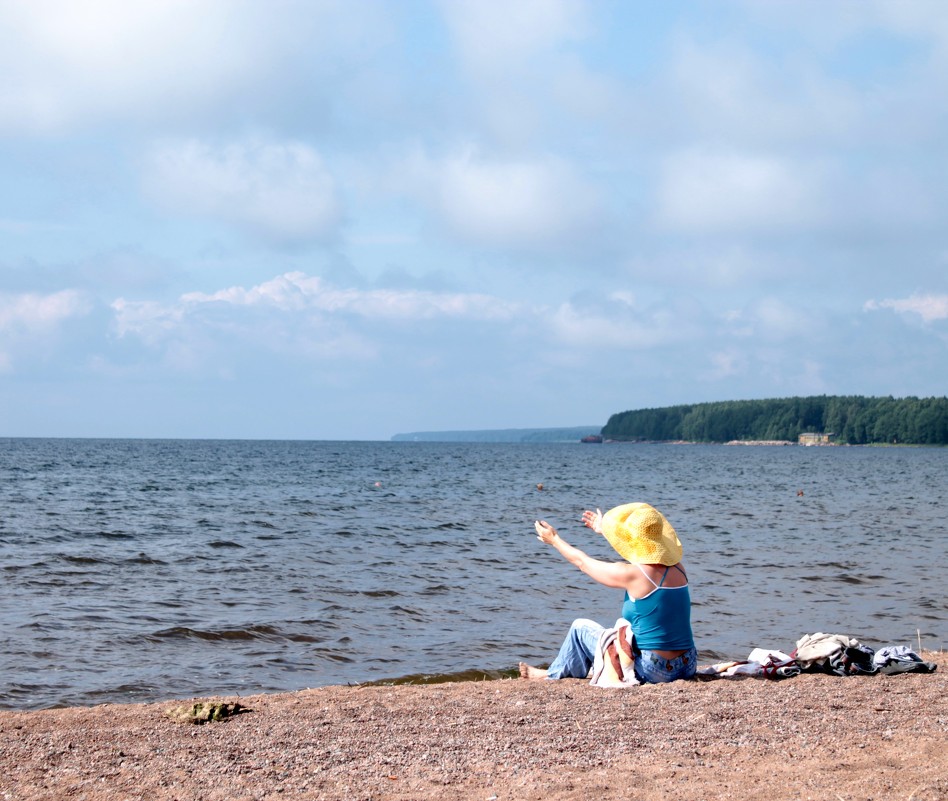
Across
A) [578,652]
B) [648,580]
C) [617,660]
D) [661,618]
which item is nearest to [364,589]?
[578,652]

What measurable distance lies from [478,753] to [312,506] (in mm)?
27503

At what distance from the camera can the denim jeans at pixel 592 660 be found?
7.86 metres

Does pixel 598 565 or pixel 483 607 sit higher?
pixel 598 565

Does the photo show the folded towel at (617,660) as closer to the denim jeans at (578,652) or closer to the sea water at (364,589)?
the denim jeans at (578,652)

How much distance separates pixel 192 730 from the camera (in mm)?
6660

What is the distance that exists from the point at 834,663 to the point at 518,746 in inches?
159

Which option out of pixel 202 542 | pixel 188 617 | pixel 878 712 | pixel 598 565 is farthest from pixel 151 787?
pixel 202 542

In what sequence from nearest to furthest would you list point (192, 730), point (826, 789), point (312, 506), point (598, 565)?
point (826, 789) < point (192, 730) < point (598, 565) < point (312, 506)

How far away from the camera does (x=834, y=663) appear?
8555 millimetres

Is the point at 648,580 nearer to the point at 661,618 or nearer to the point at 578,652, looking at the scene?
the point at 661,618

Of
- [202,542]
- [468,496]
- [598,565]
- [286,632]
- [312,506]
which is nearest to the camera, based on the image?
[598,565]

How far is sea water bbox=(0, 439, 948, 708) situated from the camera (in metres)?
10.6

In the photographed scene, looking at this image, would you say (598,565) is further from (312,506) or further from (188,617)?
(312,506)

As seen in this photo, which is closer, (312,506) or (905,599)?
(905,599)
